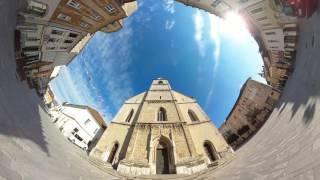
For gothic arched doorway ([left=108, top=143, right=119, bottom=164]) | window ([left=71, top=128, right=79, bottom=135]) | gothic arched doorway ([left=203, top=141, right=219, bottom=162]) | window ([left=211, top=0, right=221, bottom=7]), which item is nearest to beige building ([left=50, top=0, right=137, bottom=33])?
window ([left=211, top=0, right=221, bottom=7])

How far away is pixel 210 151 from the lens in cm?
2442

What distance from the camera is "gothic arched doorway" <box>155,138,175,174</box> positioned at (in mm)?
21166

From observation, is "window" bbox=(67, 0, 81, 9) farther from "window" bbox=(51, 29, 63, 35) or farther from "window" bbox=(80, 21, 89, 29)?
"window" bbox=(80, 21, 89, 29)

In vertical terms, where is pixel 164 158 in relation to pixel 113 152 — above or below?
above

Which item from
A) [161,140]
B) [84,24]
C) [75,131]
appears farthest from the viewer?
[75,131]

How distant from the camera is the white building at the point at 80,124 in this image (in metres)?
35.2

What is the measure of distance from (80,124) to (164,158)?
20.5m

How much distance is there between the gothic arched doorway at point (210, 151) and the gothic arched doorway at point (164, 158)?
4220mm

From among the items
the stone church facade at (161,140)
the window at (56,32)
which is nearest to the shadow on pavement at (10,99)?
the window at (56,32)

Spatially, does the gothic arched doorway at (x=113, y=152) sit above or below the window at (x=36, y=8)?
below

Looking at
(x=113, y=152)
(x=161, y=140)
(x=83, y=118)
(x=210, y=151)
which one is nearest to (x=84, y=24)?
(x=161, y=140)

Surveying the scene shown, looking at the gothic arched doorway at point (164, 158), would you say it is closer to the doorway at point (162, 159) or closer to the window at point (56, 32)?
the doorway at point (162, 159)

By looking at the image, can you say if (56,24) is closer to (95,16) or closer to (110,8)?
(95,16)

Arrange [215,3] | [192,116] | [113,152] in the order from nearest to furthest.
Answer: [215,3] → [113,152] → [192,116]
